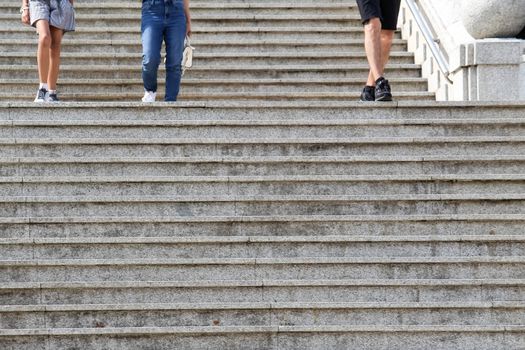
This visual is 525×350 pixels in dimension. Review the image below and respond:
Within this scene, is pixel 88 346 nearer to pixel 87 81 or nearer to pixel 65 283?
pixel 65 283

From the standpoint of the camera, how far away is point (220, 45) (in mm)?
14617

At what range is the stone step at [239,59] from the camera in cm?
1429

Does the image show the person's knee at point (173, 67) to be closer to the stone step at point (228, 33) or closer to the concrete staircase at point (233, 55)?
the concrete staircase at point (233, 55)

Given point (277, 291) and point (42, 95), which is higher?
point (42, 95)

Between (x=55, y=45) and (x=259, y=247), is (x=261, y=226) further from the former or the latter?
(x=55, y=45)

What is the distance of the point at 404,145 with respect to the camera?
1109 cm

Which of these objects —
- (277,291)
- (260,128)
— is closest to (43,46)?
(260,128)

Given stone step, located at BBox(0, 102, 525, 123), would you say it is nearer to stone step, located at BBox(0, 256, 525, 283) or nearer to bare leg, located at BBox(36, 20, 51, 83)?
bare leg, located at BBox(36, 20, 51, 83)

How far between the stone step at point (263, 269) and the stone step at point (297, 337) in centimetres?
Result: 49

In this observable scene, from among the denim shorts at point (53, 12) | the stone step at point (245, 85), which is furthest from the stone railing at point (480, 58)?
the denim shorts at point (53, 12)

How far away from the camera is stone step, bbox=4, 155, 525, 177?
1072 cm

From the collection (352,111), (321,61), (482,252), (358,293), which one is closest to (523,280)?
(482,252)

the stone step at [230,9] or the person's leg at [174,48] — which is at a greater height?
Result: the stone step at [230,9]

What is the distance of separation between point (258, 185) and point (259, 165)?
201mm
